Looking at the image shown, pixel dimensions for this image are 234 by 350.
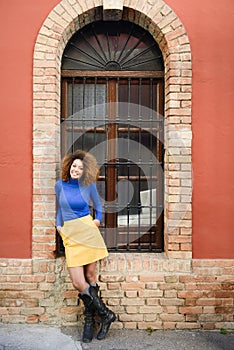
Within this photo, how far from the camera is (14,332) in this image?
3.54 meters

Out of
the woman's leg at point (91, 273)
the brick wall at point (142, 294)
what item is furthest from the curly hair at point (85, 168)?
the brick wall at point (142, 294)

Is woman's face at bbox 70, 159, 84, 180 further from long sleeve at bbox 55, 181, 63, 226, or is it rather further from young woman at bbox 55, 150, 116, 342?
long sleeve at bbox 55, 181, 63, 226

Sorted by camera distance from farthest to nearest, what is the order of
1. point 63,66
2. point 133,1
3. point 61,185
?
point 63,66
point 133,1
point 61,185

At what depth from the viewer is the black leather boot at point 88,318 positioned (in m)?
3.42

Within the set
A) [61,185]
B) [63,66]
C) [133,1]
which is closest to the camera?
[61,185]

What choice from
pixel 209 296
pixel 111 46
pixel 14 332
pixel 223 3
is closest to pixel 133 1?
pixel 111 46

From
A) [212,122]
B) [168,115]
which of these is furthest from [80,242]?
[212,122]

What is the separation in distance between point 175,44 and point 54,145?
168cm

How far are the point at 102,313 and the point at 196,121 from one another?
2.22 meters

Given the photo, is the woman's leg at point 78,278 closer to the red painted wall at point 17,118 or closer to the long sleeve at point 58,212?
the long sleeve at point 58,212

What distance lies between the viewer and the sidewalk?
11.0ft

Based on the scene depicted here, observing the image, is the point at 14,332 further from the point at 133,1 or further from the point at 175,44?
the point at 133,1

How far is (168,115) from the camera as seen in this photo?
12.3 feet

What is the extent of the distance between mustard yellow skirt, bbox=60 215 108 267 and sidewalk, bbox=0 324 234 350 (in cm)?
77
